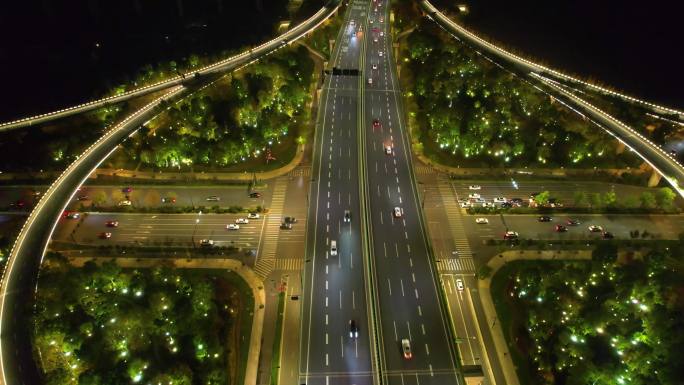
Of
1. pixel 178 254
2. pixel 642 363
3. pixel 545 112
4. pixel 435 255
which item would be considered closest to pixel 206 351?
pixel 178 254

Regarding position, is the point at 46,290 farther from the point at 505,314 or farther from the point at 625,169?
the point at 625,169

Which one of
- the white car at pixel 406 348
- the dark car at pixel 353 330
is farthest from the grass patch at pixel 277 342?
Answer: the white car at pixel 406 348

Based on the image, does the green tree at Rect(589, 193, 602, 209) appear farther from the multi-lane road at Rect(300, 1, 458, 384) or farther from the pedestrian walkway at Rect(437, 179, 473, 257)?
the multi-lane road at Rect(300, 1, 458, 384)

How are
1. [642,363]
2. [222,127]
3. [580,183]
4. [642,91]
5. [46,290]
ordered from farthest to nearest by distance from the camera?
[642,91]
[222,127]
[580,183]
[46,290]
[642,363]

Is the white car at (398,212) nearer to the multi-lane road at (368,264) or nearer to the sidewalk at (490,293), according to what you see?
the multi-lane road at (368,264)

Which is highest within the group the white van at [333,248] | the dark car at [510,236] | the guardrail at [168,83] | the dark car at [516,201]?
the guardrail at [168,83]

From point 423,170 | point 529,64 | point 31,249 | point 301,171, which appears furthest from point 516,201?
point 31,249
